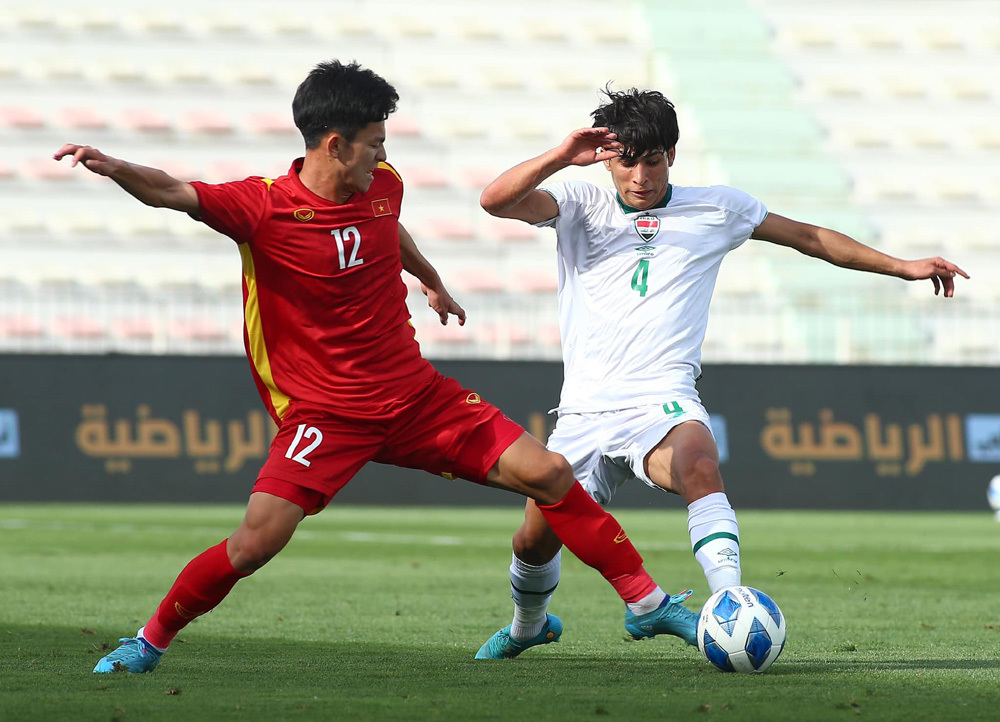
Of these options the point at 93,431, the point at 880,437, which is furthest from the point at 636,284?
the point at 880,437

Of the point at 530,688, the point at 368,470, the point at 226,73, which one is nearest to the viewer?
the point at 530,688

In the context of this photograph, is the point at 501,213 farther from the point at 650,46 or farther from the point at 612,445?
the point at 650,46

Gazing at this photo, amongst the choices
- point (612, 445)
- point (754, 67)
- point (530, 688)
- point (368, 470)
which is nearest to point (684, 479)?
point (612, 445)

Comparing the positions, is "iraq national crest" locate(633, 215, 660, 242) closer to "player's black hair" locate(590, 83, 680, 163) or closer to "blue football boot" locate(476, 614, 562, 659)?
"player's black hair" locate(590, 83, 680, 163)

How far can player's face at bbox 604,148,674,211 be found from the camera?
5.13 metres

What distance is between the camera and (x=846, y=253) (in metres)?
5.32

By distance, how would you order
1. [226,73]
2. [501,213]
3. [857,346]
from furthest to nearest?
[226,73] < [857,346] < [501,213]

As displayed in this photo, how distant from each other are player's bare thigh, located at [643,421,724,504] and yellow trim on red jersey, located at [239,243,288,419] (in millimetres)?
1276

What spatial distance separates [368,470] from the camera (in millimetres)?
15555

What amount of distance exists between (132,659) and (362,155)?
1.77 meters

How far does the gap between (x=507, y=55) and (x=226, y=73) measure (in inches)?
220

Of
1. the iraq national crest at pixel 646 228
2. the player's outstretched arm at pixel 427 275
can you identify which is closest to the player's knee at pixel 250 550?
the player's outstretched arm at pixel 427 275

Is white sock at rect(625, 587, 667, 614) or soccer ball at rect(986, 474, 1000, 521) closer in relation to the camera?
white sock at rect(625, 587, 667, 614)

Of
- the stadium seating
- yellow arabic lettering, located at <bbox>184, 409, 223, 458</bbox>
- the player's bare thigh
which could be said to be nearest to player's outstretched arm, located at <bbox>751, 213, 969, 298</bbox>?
the player's bare thigh
